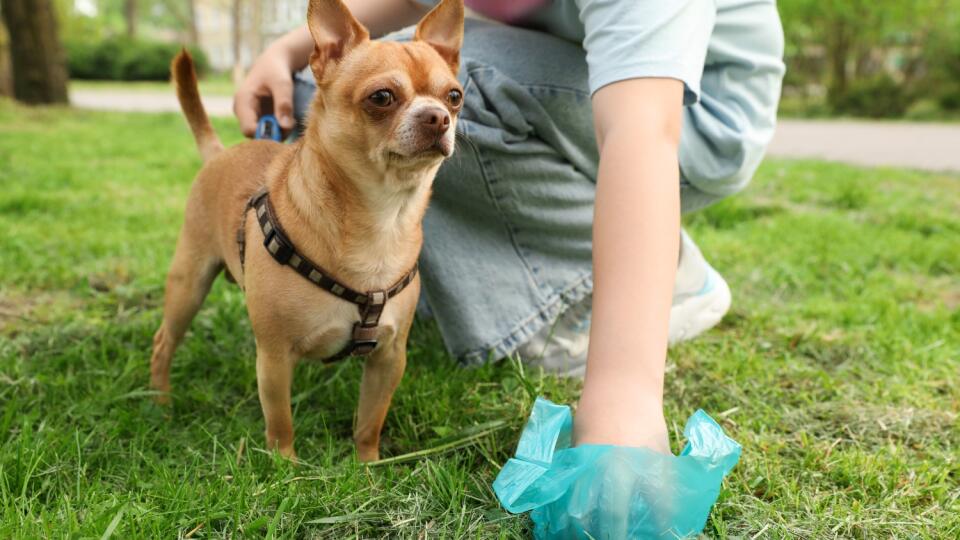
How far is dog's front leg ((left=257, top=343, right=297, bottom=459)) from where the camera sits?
1755mm

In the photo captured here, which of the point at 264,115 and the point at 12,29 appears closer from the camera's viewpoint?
the point at 264,115

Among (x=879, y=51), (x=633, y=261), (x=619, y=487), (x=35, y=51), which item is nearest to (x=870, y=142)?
(x=633, y=261)

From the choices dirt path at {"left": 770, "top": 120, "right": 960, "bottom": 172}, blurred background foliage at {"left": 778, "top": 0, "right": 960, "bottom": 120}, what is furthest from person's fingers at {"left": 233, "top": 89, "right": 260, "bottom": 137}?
blurred background foliage at {"left": 778, "top": 0, "right": 960, "bottom": 120}

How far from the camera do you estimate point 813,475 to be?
5.82 feet

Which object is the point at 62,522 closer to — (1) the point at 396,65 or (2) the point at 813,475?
(1) the point at 396,65

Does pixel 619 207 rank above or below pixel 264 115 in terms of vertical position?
above

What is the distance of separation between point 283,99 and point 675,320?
4.44 ft

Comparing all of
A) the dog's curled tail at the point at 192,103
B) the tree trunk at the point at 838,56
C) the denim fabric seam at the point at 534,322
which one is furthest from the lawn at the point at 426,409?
the tree trunk at the point at 838,56

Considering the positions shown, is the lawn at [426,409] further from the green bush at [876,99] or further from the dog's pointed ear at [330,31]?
the green bush at [876,99]

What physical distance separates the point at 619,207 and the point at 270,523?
85 centimetres

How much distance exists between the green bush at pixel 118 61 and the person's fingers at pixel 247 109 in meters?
26.7

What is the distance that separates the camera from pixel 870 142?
977cm

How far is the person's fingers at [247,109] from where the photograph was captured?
2371 millimetres

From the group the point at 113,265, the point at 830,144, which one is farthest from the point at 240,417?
the point at 830,144
